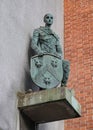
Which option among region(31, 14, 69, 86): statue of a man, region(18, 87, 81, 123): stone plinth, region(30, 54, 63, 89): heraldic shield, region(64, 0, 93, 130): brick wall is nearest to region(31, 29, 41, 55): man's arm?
region(31, 14, 69, 86): statue of a man

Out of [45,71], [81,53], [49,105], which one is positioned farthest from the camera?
[81,53]

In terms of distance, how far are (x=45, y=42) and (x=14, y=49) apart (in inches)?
19.1

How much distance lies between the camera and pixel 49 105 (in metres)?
7.16

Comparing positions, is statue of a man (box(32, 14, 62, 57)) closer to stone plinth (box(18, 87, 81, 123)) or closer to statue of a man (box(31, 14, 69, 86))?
statue of a man (box(31, 14, 69, 86))

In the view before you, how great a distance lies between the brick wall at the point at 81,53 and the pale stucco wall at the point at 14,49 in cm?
153

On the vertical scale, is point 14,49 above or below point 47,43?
below

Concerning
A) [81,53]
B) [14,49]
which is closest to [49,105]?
[14,49]

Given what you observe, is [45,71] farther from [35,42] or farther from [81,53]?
[81,53]

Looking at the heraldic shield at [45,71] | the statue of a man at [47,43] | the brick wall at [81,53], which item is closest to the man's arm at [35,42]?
the statue of a man at [47,43]

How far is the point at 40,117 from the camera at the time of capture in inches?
297

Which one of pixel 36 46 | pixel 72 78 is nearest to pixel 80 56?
pixel 72 78

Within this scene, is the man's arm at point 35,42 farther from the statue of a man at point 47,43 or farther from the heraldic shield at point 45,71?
the heraldic shield at point 45,71

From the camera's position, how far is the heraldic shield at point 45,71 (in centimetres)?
740

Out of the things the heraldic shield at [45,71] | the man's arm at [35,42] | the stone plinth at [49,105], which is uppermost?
the man's arm at [35,42]
